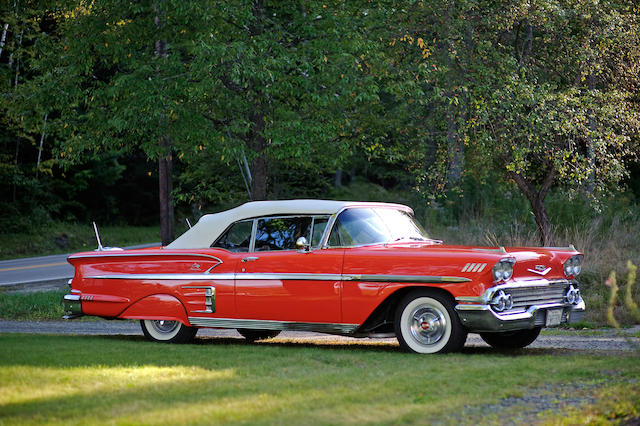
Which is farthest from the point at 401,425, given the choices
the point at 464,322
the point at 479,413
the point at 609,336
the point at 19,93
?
the point at 19,93

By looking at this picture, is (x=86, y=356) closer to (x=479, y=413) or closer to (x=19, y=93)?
(x=479, y=413)

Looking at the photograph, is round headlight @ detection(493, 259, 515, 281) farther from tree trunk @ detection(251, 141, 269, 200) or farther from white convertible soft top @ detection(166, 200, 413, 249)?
tree trunk @ detection(251, 141, 269, 200)

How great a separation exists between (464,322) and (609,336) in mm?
3187

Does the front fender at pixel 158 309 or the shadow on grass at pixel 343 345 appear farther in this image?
the front fender at pixel 158 309

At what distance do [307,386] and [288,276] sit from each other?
2688 millimetres

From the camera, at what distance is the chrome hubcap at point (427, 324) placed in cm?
853

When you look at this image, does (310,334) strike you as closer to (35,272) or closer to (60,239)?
(35,272)

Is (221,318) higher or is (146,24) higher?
(146,24)

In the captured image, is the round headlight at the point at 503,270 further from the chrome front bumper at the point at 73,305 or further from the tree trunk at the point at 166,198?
the tree trunk at the point at 166,198

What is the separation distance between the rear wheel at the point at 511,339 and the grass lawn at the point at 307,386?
31 centimetres

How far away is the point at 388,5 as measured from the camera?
17266mm

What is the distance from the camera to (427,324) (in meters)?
8.58

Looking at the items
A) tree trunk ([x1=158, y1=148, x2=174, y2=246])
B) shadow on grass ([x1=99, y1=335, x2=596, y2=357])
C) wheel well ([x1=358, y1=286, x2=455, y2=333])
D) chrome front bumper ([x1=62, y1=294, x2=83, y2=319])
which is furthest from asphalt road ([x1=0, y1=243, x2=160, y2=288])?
wheel well ([x1=358, y1=286, x2=455, y2=333])

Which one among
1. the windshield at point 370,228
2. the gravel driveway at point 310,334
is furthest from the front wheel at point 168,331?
the windshield at point 370,228
